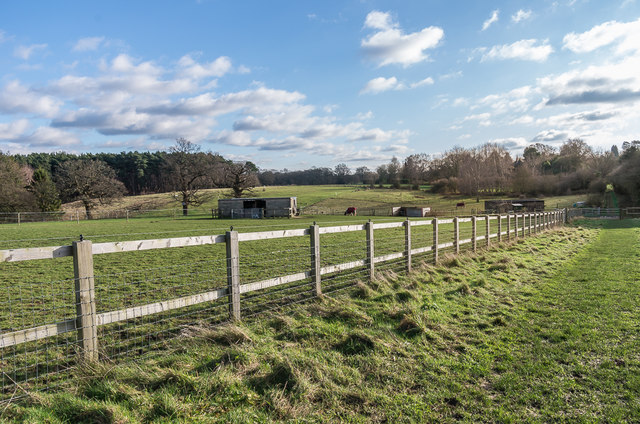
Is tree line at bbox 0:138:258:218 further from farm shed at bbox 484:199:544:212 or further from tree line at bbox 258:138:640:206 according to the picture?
tree line at bbox 258:138:640:206

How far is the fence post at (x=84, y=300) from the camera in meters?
3.79

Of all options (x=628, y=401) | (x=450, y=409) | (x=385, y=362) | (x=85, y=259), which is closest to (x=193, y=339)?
(x=85, y=259)

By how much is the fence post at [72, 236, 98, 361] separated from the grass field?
247 mm

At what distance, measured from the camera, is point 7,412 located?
3051 mm

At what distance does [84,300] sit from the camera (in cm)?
384

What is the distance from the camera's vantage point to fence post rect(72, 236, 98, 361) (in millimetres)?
3789

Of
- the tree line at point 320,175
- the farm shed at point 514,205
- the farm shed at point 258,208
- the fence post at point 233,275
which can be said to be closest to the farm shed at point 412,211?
the farm shed at point 514,205

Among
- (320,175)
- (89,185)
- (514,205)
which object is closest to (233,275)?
(514,205)

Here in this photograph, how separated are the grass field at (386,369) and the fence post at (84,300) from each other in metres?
0.25

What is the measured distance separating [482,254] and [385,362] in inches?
330

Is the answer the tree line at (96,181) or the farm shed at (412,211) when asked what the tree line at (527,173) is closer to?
the farm shed at (412,211)

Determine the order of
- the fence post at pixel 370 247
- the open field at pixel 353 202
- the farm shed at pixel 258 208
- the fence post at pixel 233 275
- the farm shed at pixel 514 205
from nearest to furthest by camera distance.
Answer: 1. the fence post at pixel 233 275
2. the fence post at pixel 370 247
3. the farm shed at pixel 258 208
4. the farm shed at pixel 514 205
5. the open field at pixel 353 202

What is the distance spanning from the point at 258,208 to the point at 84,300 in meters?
48.8

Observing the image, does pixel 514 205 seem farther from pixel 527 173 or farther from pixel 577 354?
pixel 577 354
